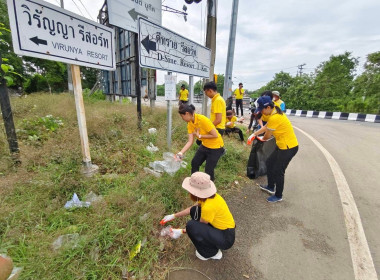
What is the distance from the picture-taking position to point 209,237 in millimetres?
1805

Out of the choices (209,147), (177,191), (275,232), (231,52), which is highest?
(231,52)

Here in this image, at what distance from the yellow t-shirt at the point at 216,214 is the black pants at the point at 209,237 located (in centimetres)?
5

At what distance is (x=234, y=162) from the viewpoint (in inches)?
158

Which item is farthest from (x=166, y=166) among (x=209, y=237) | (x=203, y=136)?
(x=209, y=237)

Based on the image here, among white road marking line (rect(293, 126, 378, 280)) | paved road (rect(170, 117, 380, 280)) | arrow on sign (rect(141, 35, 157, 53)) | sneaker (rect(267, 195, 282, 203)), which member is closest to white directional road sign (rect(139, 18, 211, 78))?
arrow on sign (rect(141, 35, 157, 53))

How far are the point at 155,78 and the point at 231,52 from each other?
3681 millimetres

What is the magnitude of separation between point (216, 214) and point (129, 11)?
390 cm

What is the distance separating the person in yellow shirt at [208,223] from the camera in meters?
1.78

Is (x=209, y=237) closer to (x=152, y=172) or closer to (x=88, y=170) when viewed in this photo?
(x=152, y=172)

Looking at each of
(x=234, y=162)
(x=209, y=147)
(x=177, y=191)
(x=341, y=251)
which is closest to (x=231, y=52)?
(x=234, y=162)

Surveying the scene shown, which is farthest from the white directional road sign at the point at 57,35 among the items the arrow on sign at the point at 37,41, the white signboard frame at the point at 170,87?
the white signboard frame at the point at 170,87

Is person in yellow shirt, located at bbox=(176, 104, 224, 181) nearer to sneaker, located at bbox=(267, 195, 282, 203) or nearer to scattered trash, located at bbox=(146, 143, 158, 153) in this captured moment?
Result: sneaker, located at bbox=(267, 195, 282, 203)

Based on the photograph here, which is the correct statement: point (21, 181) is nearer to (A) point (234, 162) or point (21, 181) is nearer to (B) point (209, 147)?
(B) point (209, 147)

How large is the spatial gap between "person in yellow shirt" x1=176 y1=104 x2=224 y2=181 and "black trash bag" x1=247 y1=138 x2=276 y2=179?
1022mm
